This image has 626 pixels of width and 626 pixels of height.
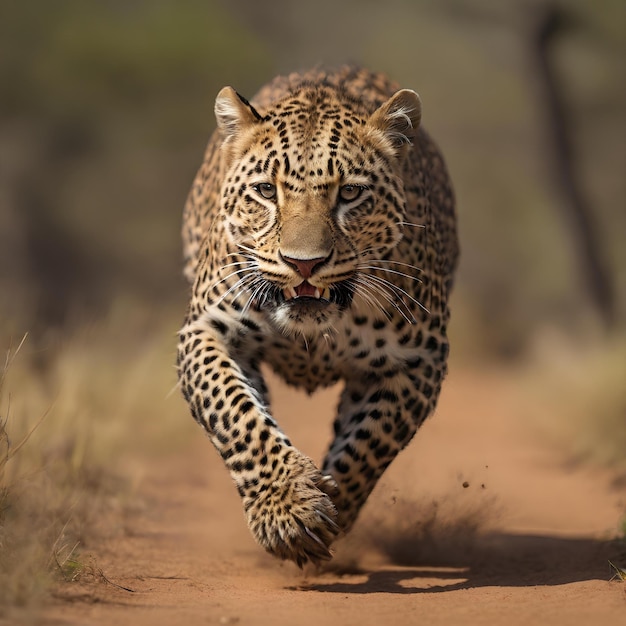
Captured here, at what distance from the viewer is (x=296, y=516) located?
5828 mm

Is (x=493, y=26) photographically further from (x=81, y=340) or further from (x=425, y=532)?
(x=425, y=532)

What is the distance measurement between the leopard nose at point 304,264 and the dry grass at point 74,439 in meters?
1.43

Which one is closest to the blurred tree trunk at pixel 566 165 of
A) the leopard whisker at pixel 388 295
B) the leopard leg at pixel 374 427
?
the leopard leg at pixel 374 427

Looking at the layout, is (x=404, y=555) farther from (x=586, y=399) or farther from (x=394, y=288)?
(x=586, y=399)

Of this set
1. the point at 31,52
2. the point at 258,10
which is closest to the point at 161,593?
the point at 31,52

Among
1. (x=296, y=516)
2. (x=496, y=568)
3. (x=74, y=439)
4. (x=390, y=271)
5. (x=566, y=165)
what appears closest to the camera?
(x=296, y=516)

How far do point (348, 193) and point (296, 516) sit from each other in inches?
67.9

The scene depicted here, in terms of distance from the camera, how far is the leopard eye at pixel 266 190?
6.43 meters

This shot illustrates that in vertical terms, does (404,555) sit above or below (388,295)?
below

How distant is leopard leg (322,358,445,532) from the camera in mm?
6691

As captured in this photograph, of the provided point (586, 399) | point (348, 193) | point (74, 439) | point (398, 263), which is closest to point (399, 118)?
point (348, 193)

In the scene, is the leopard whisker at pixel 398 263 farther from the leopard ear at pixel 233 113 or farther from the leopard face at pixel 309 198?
the leopard ear at pixel 233 113

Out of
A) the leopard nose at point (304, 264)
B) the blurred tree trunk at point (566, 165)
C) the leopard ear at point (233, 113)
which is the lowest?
the leopard nose at point (304, 264)

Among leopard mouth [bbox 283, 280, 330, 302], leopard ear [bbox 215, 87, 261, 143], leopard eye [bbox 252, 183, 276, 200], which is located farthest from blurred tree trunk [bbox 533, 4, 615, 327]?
leopard mouth [bbox 283, 280, 330, 302]
